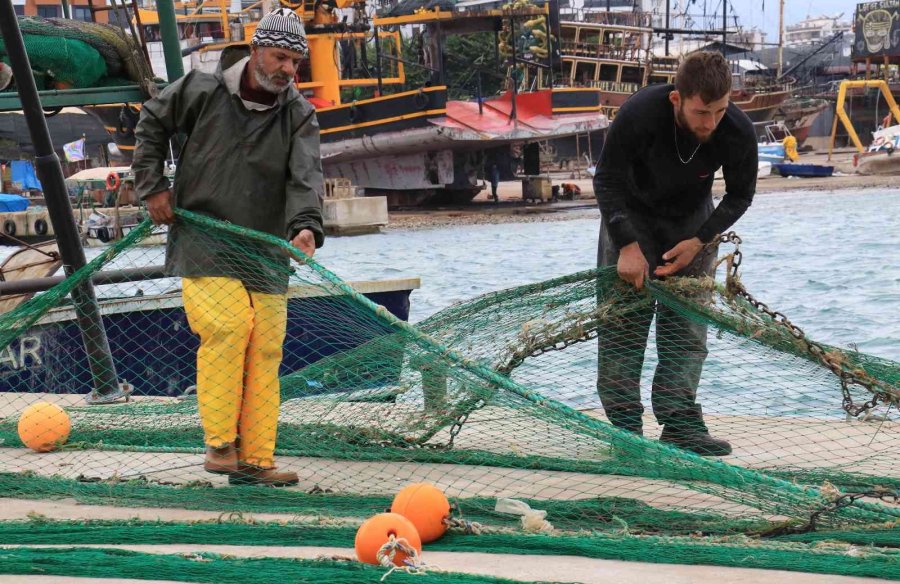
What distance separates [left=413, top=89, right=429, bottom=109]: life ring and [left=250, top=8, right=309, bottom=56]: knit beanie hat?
27848 mm

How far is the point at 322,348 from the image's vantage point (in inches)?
344

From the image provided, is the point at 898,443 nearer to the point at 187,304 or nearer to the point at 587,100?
the point at 187,304

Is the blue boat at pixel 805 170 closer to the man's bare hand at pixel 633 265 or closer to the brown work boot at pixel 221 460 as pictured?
the man's bare hand at pixel 633 265

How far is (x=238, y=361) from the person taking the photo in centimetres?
437

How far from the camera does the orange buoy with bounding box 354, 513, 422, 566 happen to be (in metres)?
3.28

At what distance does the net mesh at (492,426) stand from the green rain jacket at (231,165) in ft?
0.07

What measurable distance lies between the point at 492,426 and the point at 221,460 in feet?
4.16

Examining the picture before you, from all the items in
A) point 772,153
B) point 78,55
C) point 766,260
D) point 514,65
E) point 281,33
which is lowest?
point 772,153

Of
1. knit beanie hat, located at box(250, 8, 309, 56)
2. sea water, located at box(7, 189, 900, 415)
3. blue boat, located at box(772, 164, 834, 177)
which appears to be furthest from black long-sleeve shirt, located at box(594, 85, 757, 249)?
blue boat, located at box(772, 164, 834, 177)

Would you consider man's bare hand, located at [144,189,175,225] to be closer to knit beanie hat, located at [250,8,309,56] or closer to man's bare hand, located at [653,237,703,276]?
knit beanie hat, located at [250,8,309,56]

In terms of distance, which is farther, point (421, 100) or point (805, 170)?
point (805, 170)

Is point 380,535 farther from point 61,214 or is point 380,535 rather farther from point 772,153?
point 772,153

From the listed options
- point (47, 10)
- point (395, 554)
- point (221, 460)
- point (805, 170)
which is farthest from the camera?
point (47, 10)

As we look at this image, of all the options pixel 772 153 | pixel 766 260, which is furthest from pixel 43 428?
pixel 772 153
